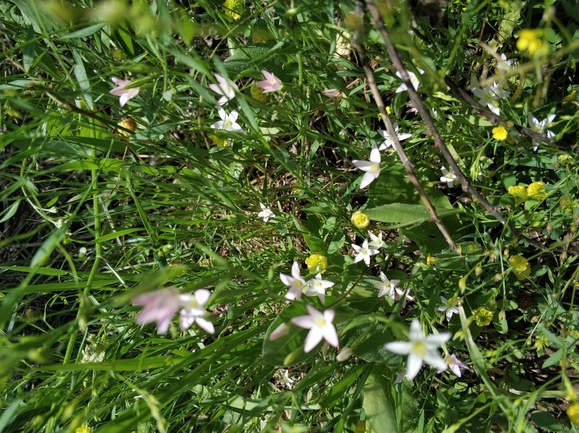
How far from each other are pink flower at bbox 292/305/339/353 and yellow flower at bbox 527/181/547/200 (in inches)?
33.9

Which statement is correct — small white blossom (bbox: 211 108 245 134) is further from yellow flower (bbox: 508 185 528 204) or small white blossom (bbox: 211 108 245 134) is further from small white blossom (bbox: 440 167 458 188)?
yellow flower (bbox: 508 185 528 204)

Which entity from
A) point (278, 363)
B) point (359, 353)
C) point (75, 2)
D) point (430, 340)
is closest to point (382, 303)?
point (359, 353)

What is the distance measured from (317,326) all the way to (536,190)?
922 mm

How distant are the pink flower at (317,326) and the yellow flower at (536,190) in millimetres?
862

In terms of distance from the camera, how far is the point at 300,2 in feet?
4.72

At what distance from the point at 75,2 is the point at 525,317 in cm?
193

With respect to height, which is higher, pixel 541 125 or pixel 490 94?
pixel 490 94

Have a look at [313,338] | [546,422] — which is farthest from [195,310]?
[546,422]

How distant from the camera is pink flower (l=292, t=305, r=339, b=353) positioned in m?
1.16

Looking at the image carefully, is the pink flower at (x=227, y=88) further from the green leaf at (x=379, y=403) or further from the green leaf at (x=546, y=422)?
the green leaf at (x=546, y=422)

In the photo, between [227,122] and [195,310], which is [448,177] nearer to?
[227,122]

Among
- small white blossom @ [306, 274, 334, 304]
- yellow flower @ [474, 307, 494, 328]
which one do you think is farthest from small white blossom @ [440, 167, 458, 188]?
small white blossom @ [306, 274, 334, 304]

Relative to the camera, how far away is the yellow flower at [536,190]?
162 cm

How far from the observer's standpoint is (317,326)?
4.03ft
